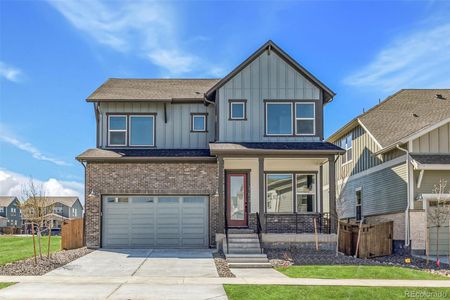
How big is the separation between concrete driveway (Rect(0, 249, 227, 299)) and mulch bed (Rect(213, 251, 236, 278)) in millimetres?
173

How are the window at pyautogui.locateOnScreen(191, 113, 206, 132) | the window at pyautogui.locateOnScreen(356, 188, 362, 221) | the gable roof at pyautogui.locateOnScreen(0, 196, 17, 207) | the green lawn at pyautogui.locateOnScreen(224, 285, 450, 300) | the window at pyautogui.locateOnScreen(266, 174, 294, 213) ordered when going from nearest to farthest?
the green lawn at pyautogui.locateOnScreen(224, 285, 450, 300)
the window at pyautogui.locateOnScreen(266, 174, 294, 213)
the window at pyautogui.locateOnScreen(191, 113, 206, 132)
the window at pyautogui.locateOnScreen(356, 188, 362, 221)
the gable roof at pyautogui.locateOnScreen(0, 196, 17, 207)

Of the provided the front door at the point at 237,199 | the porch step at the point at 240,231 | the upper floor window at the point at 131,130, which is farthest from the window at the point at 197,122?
the porch step at the point at 240,231

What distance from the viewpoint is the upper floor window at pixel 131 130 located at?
23219 mm

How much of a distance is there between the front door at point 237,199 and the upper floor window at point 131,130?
150 inches

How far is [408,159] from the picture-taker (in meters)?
20.3

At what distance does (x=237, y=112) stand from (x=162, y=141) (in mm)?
3521

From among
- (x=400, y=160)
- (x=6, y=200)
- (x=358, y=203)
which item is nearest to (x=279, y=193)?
(x=400, y=160)

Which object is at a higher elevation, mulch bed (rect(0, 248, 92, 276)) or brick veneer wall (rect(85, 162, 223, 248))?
brick veneer wall (rect(85, 162, 223, 248))

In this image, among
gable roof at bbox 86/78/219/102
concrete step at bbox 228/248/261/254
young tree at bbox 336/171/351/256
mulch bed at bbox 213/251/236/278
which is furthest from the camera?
young tree at bbox 336/171/351/256

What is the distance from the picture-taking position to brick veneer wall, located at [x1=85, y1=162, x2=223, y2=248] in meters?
21.7

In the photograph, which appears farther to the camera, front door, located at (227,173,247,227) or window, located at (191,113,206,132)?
window, located at (191,113,206,132)

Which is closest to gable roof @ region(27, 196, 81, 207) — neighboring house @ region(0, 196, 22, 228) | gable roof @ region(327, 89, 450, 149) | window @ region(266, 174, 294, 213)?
neighboring house @ region(0, 196, 22, 228)

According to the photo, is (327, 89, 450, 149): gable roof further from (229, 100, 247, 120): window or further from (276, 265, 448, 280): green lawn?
(276, 265, 448, 280): green lawn

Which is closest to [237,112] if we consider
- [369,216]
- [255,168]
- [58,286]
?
[255,168]
